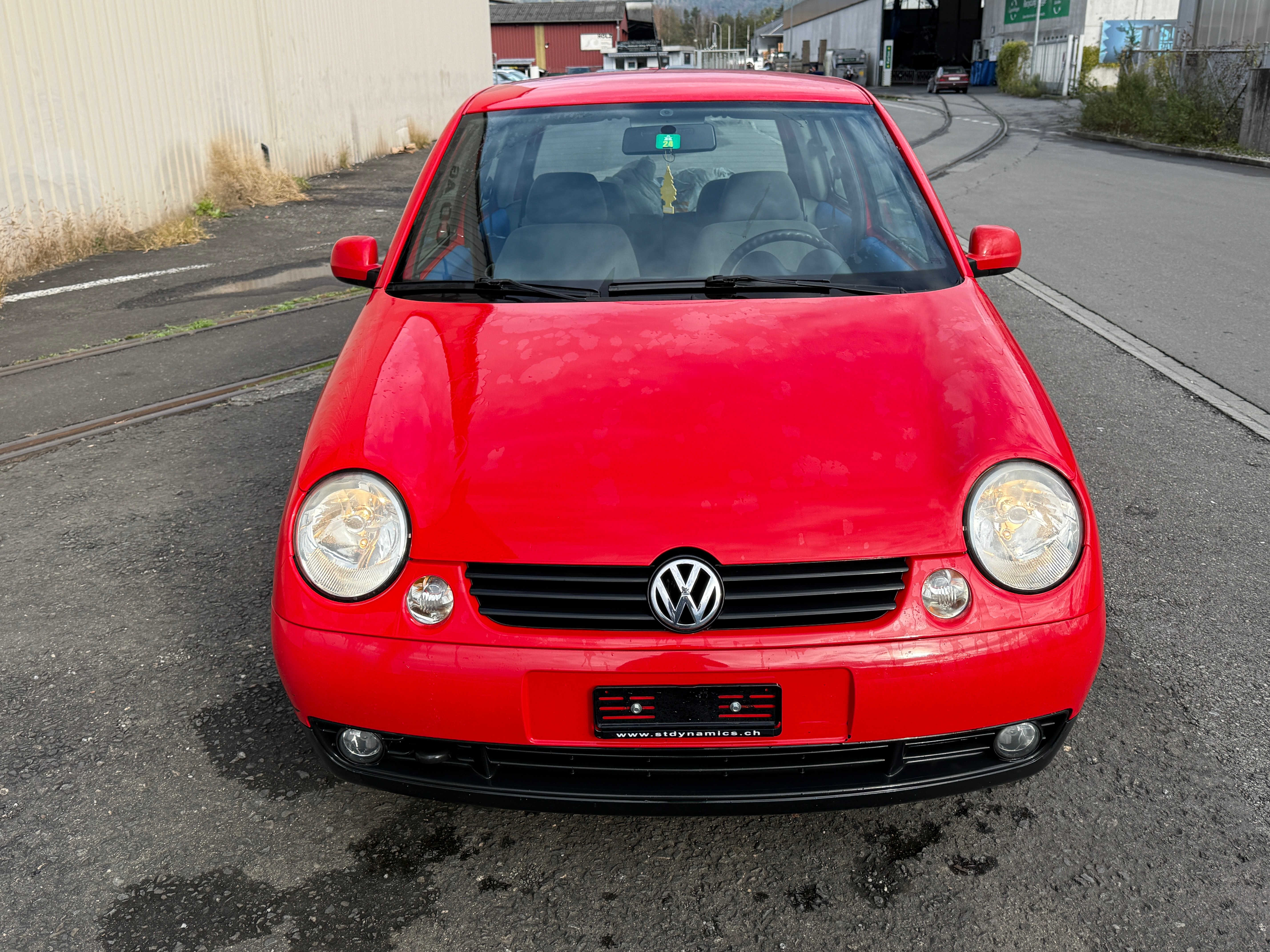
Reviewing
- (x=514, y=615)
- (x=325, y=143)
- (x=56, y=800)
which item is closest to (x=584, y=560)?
(x=514, y=615)

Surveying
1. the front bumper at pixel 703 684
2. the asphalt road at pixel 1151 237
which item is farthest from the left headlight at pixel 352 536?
the asphalt road at pixel 1151 237

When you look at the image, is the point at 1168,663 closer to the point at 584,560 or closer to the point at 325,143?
Result: the point at 584,560

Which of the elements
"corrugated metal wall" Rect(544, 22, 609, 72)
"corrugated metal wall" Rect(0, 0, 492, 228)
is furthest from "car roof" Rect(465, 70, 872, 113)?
"corrugated metal wall" Rect(544, 22, 609, 72)

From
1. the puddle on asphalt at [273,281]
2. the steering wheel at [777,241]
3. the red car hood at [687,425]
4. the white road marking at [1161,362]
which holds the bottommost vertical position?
the white road marking at [1161,362]

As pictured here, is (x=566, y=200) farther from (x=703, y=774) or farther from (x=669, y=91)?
(x=703, y=774)

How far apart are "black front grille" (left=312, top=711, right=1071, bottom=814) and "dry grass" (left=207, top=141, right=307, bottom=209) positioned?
40.5ft

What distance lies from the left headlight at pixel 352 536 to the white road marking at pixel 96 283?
7353 millimetres

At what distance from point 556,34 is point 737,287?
235 feet

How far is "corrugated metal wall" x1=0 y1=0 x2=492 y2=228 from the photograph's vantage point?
380 inches

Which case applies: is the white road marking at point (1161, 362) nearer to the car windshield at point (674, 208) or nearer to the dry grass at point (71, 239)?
the car windshield at point (674, 208)

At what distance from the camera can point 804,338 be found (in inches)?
98.3

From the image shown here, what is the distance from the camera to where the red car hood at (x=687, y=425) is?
1998 millimetres

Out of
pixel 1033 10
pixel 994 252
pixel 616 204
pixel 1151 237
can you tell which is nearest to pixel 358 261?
pixel 616 204

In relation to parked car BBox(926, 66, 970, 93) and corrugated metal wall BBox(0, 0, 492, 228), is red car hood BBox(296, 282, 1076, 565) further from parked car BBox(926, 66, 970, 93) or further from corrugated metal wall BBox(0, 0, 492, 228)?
parked car BBox(926, 66, 970, 93)
